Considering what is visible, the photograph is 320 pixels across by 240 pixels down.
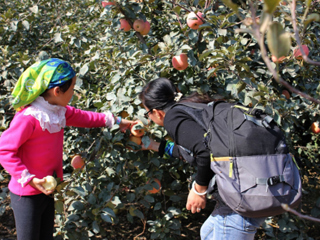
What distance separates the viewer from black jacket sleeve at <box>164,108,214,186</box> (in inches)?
49.8

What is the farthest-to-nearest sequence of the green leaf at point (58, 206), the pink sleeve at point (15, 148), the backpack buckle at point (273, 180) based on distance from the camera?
the green leaf at point (58, 206)
the pink sleeve at point (15, 148)
the backpack buckle at point (273, 180)

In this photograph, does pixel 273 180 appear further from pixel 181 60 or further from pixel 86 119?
pixel 86 119

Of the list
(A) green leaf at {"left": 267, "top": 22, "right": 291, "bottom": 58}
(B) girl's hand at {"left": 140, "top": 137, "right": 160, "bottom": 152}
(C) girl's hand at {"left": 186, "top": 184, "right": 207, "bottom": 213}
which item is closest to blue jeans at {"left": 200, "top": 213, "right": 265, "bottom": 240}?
(C) girl's hand at {"left": 186, "top": 184, "right": 207, "bottom": 213}

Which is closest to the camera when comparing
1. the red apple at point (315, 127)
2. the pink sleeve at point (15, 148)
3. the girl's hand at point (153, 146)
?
the pink sleeve at point (15, 148)

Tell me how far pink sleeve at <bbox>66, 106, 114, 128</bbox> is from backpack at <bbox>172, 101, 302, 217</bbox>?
2.19 ft

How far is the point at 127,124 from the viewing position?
175 centimetres

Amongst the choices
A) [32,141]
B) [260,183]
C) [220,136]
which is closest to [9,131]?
[32,141]

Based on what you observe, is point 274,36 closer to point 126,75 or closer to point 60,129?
point 60,129

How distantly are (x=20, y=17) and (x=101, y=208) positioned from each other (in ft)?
5.89

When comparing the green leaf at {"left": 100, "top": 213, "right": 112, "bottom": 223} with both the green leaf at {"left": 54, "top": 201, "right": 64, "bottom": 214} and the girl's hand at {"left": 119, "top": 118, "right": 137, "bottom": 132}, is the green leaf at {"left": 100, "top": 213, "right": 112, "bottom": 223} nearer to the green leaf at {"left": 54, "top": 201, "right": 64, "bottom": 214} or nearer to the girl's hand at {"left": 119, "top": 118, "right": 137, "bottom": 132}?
the green leaf at {"left": 54, "top": 201, "right": 64, "bottom": 214}

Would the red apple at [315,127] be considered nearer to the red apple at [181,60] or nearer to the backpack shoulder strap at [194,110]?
the red apple at [181,60]

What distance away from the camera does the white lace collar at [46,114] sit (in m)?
1.45

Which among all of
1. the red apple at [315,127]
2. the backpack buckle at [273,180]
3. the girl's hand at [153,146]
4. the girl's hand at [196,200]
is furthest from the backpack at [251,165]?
the red apple at [315,127]

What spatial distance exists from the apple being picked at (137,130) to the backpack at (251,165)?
500 mm
